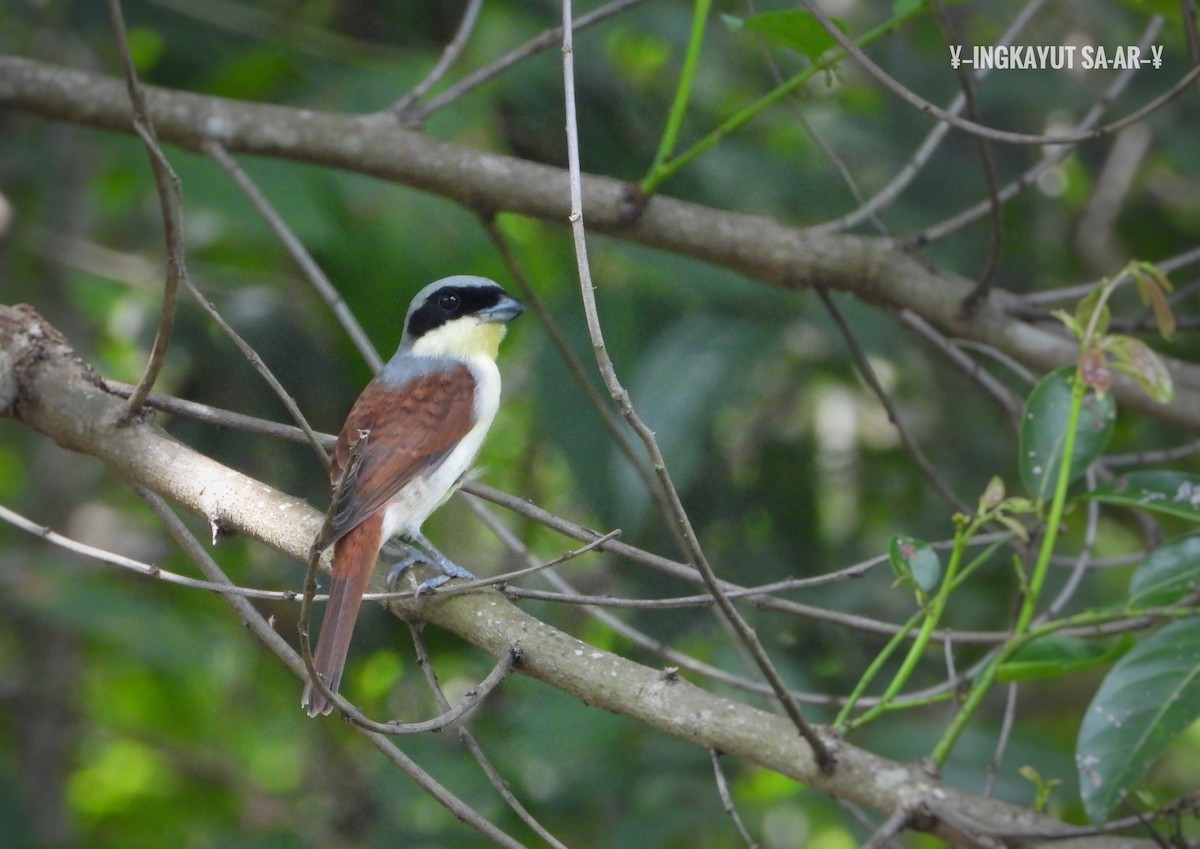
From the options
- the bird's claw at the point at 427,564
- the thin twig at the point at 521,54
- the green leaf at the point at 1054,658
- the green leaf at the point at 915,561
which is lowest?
the green leaf at the point at 1054,658

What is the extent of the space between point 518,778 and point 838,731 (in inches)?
75.7

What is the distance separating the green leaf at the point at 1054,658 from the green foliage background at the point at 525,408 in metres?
1.38

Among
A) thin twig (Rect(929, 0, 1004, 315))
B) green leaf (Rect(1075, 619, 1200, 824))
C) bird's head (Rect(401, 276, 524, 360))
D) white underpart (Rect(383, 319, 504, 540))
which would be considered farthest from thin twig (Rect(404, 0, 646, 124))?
green leaf (Rect(1075, 619, 1200, 824))

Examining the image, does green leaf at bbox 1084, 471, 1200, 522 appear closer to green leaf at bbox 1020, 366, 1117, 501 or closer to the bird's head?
green leaf at bbox 1020, 366, 1117, 501

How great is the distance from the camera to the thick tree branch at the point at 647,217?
3.50 m

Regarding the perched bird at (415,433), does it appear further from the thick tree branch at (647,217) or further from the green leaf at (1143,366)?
the green leaf at (1143,366)

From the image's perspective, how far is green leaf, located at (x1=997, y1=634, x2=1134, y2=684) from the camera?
2.22 m

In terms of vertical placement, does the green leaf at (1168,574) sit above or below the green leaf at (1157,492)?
below


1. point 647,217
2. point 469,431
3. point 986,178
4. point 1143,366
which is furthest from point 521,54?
point 1143,366

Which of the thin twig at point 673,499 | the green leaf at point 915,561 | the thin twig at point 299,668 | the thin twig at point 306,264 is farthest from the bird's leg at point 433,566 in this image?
the green leaf at point 915,561

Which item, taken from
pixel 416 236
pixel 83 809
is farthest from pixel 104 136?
pixel 83 809

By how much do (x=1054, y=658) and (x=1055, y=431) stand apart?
0.43 meters

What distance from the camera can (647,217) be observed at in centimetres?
350

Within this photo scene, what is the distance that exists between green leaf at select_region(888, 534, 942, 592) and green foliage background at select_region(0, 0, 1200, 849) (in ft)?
4.19
